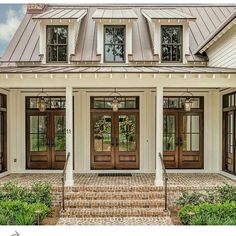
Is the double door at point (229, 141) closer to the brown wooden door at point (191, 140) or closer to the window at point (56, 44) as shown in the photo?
the brown wooden door at point (191, 140)

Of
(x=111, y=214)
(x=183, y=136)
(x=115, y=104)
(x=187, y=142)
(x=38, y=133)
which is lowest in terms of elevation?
(x=111, y=214)

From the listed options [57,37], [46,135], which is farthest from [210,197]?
[57,37]

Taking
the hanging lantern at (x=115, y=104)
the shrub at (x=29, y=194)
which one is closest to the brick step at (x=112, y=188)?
the shrub at (x=29, y=194)

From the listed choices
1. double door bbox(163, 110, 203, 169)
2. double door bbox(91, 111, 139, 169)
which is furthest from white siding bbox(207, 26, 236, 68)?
double door bbox(91, 111, 139, 169)

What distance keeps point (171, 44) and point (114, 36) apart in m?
2.06

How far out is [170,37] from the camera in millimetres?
13586

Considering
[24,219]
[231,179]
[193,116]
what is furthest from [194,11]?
[24,219]

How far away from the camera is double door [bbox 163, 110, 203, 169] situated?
43.5ft

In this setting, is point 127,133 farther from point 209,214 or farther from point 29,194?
point 209,214

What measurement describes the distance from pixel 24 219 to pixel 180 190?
4359 mm

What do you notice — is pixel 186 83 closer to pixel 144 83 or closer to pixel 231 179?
pixel 144 83

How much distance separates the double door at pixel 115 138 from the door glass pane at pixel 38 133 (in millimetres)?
1707

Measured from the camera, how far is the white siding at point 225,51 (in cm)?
1130

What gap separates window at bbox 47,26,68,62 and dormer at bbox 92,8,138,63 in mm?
1243
